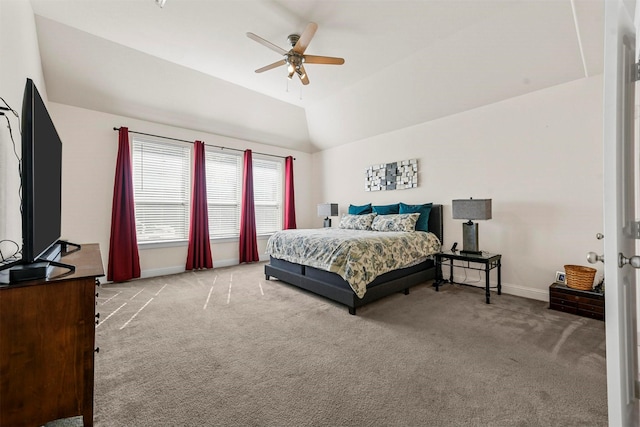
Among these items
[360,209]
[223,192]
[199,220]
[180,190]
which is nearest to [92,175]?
[180,190]

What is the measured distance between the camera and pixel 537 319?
8.82ft

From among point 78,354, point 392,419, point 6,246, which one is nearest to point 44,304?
point 78,354

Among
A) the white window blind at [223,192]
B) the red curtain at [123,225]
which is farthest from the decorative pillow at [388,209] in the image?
the red curtain at [123,225]

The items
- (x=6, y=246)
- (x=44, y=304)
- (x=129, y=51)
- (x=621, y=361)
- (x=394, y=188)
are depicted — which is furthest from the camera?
(x=394, y=188)

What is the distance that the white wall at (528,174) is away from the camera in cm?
303

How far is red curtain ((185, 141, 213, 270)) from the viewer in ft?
15.6

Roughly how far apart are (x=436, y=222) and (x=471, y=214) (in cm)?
90

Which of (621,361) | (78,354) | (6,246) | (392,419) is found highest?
(6,246)

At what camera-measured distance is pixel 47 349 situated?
1229mm

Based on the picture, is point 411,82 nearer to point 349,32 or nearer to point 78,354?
point 349,32

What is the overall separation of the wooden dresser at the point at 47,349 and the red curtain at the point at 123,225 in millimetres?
3179

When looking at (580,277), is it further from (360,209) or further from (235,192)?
(235,192)

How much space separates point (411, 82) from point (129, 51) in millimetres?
3845

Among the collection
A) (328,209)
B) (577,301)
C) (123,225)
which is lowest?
(577,301)
